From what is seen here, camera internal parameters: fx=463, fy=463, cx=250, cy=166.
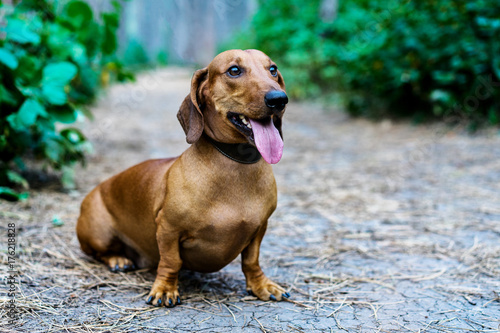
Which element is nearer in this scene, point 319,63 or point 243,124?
point 243,124

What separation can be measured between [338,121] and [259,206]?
7.02 metres

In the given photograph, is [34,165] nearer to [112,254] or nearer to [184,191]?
[112,254]

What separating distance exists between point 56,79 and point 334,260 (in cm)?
232

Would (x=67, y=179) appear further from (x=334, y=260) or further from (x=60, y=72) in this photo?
(x=334, y=260)

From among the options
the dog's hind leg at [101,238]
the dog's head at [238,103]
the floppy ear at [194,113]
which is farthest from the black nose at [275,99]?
the dog's hind leg at [101,238]

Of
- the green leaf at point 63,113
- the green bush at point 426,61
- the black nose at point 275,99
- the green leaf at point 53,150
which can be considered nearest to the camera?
the black nose at point 275,99

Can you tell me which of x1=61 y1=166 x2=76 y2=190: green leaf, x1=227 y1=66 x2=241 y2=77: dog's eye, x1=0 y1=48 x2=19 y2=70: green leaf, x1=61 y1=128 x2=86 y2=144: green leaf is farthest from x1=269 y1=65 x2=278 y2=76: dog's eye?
x1=61 y1=166 x2=76 y2=190: green leaf

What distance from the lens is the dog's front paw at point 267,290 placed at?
7.60ft

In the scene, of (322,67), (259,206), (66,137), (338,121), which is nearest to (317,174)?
(66,137)

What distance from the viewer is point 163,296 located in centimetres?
222

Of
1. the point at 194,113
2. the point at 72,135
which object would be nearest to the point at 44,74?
the point at 72,135

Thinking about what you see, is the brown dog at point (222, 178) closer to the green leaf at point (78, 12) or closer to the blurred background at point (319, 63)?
the blurred background at point (319, 63)

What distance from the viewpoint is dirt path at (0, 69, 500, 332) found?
2074 millimetres

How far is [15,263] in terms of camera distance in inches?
99.1
